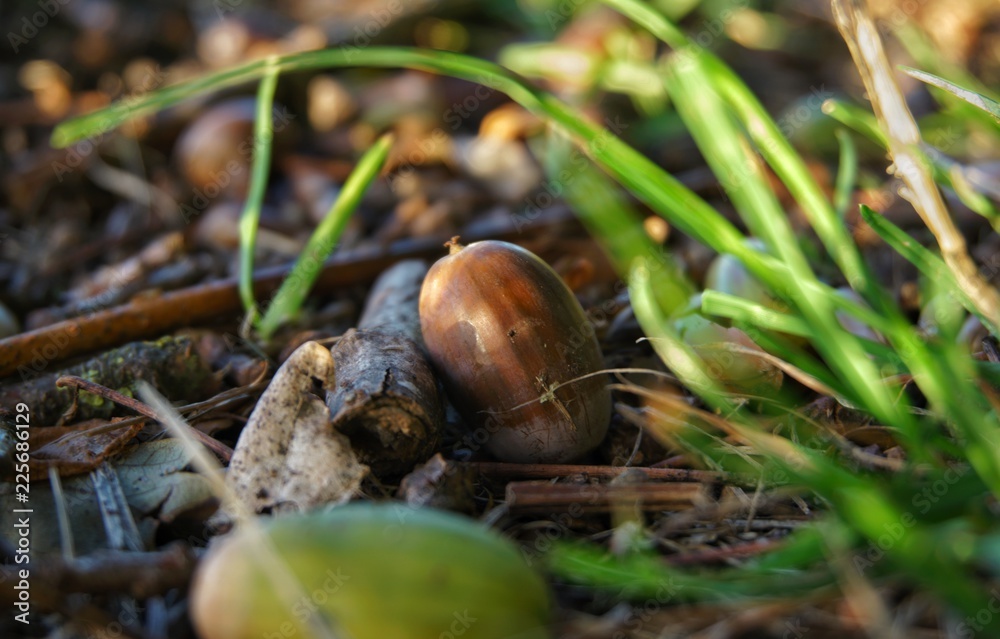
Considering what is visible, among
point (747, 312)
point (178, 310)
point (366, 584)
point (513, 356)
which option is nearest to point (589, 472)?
point (513, 356)

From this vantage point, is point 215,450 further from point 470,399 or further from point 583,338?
point 583,338

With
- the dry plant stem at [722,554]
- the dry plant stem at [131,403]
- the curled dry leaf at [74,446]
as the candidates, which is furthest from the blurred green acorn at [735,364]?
the curled dry leaf at [74,446]

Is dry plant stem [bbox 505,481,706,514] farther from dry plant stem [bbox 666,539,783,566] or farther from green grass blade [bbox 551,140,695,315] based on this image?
green grass blade [bbox 551,140,695,315]

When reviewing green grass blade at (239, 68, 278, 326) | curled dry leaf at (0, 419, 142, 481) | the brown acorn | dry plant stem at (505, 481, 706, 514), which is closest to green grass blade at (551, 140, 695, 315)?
the brown acorn

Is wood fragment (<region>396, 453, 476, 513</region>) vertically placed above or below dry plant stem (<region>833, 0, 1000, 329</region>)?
below

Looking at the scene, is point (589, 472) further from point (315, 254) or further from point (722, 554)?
point (315, 254)
